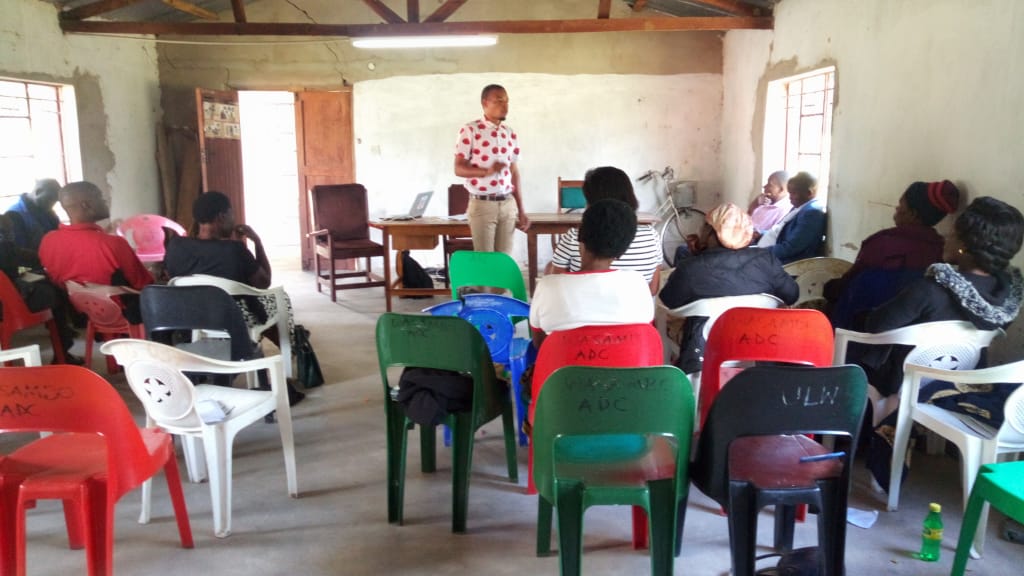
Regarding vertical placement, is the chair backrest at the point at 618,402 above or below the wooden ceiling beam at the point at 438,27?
below

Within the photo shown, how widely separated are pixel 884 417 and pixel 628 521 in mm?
1084

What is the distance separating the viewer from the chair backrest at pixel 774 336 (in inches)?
99.3

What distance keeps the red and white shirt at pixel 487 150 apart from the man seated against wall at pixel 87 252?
2.10 metres

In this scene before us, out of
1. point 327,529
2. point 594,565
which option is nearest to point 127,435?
point 327,529

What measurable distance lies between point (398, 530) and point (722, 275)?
61.2 inches

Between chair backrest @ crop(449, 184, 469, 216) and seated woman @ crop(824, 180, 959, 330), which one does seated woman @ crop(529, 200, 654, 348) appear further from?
chair backrest @ crop(449, 184, 469, 216)

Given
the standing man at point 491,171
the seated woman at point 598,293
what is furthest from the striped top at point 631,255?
the standing man at point 491,171

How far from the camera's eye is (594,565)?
246cm

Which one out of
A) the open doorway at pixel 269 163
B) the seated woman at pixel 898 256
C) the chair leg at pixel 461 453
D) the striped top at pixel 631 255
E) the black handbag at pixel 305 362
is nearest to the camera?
the chair leg at pixel 461 453

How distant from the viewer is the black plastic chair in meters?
1.92

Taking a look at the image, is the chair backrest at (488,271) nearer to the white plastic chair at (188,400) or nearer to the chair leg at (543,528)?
the white plastic chair at (188,400)

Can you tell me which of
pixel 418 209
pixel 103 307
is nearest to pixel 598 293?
pixel 103 307

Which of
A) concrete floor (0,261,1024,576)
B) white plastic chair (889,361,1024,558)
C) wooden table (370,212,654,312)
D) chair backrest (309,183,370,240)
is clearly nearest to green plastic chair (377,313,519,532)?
concrete floor (0,261,1024,576)

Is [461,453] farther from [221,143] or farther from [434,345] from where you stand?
[221,143]
